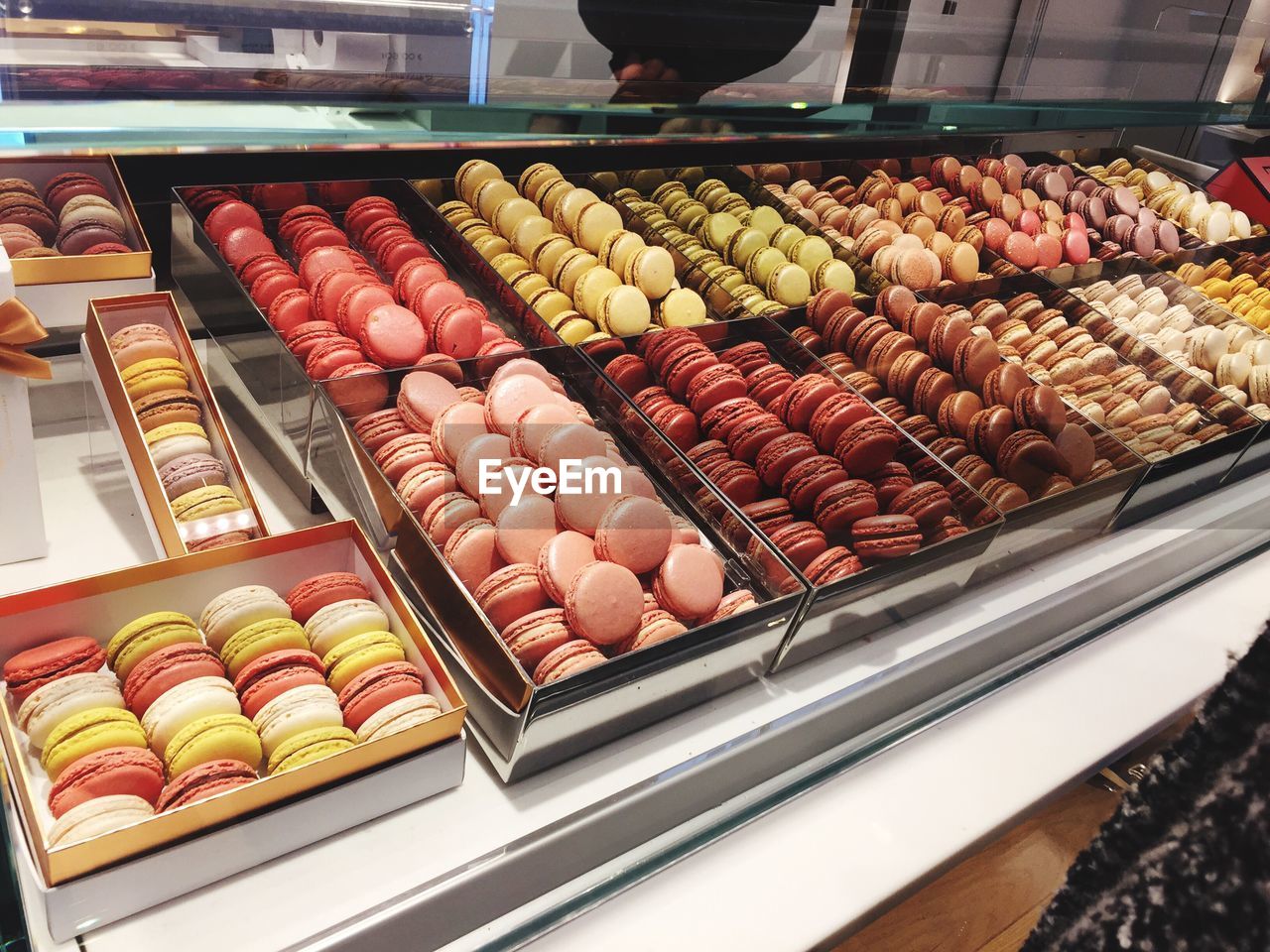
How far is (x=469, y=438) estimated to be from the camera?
3.80 ft

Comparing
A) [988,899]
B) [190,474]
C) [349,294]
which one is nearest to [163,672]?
[190,474]

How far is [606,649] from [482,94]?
595 mm

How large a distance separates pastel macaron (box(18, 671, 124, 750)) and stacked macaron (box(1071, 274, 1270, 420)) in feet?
5.59

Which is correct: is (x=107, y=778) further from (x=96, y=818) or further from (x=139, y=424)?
(x=139, y=424)

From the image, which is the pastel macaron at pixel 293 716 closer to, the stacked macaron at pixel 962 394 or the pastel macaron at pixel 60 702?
the pastel macaron at pixel 60 702

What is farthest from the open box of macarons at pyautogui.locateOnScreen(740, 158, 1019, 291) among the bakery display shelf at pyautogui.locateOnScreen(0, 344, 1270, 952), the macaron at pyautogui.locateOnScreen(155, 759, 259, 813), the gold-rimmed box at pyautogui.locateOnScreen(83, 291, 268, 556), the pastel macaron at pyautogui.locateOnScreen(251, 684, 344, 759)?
the macaron at pyautogui.locateOnScreen(155, 759, 259, 813)

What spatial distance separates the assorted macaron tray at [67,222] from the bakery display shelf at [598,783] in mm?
178

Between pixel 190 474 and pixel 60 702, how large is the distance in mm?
306

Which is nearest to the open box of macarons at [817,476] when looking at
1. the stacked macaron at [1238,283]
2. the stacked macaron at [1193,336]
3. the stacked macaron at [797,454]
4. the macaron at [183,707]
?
the stacked macaron at [797,454]

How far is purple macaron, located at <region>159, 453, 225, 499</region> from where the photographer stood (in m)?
1.06

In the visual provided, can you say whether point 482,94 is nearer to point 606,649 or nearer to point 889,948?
point 606,649

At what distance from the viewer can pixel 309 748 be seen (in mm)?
844

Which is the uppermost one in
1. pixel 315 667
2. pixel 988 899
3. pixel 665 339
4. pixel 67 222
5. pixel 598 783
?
pixel 67 222

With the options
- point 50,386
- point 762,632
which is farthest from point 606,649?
point 50,386
